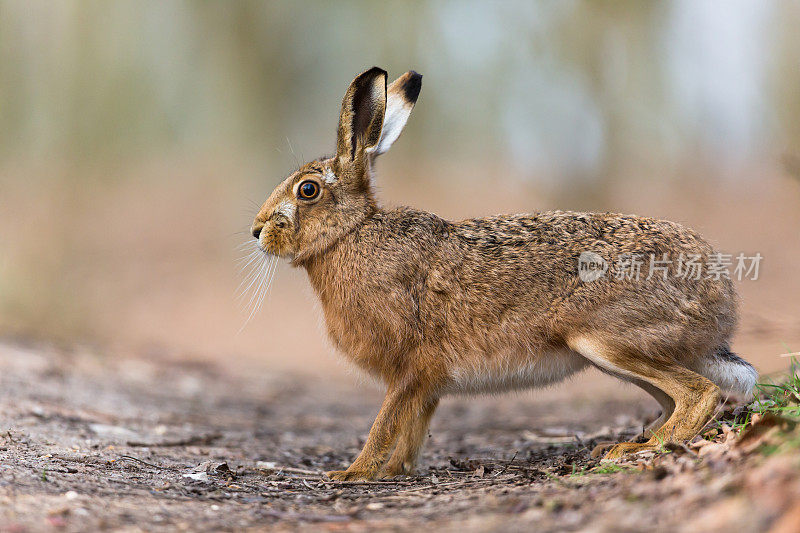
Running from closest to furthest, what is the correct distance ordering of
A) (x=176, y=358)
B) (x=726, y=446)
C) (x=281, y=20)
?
(x=726, y=446) → (x=176, y=358) → (x=281, y=20)

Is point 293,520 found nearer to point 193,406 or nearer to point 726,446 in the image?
point 726,446

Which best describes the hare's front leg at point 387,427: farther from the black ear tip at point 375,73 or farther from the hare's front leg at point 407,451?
the black ear tip at point 375,73

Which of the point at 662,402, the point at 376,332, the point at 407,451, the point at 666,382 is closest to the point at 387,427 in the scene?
the point at 407,451

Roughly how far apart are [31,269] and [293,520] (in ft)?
39.3

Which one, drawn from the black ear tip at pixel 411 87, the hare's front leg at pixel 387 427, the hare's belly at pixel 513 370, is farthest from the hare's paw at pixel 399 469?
the black ear tip at pixel 411 87

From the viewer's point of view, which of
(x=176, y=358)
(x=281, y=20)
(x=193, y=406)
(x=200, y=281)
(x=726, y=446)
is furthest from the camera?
(x=281, y=20)

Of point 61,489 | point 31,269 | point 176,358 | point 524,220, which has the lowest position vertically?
point 61,489

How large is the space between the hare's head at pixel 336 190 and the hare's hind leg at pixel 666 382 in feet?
5.85

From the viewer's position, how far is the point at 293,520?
3217 mm

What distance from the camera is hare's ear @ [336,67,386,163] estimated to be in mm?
5086

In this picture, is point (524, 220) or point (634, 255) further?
point (524, 220)

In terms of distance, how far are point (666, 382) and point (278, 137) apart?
15910 millimetres

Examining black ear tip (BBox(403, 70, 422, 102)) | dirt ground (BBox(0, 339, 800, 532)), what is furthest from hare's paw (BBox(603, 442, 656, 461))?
black ear tip (BBox(403, 70, 422, 102))

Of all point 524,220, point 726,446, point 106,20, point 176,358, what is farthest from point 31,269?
point 726,446
